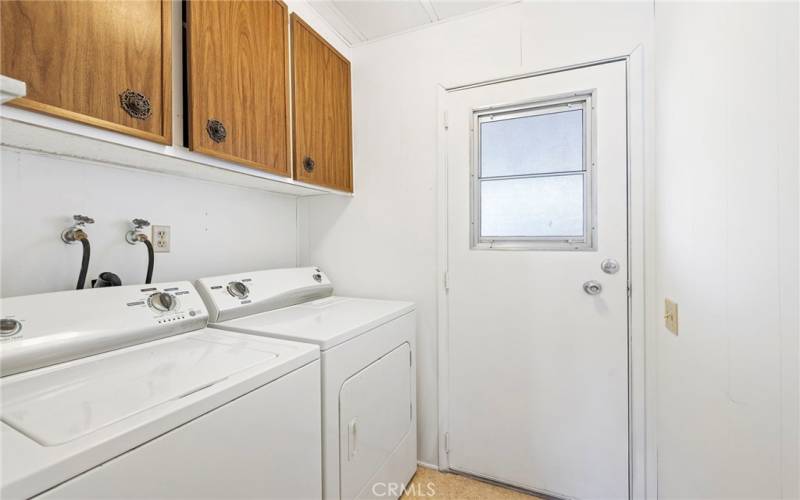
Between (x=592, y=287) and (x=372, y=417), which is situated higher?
(x=592, y=287)

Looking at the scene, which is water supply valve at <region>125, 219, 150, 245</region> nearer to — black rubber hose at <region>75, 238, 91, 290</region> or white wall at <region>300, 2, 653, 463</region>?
black rubber hose at <region>75, 238, 91, 290</region>

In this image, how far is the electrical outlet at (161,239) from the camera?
1.40 m

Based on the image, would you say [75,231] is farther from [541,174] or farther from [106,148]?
[541,174]

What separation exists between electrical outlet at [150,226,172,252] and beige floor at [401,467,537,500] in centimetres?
164

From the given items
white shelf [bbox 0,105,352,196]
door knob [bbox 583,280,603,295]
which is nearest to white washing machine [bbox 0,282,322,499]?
white shelf [bbox 0,105,352,196]

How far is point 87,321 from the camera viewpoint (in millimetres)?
968

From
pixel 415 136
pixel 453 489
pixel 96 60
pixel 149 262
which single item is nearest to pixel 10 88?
pixel 96 60

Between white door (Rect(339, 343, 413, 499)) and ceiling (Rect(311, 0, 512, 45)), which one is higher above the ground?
ceiling (Rect(311, 0, 512, 45))

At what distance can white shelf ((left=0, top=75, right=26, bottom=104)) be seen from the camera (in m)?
0.61

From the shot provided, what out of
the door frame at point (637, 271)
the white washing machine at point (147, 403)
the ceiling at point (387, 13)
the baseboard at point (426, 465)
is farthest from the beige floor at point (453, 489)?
the ceiling at point (387, 13)

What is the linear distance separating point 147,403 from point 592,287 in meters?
1.68

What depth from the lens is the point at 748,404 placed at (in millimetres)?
722

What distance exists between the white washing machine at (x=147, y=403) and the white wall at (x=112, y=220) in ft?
0.81

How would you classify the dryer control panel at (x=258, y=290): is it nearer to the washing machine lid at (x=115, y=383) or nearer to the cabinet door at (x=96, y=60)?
the washing machine lid at (x=115, y=383)
